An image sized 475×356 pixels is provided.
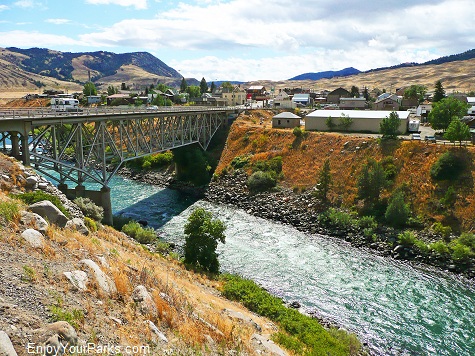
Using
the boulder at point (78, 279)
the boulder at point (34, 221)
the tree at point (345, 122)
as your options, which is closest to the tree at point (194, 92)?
the tree at point (345, 122)

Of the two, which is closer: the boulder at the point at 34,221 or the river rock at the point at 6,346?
the river rock at the point at 6,346

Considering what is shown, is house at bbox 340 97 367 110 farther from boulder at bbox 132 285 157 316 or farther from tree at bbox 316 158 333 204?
boulder at bbox 132 285 157 316

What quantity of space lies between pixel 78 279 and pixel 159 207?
3354cm

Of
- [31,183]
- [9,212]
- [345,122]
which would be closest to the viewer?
[9,212]

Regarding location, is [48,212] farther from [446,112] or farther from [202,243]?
[446,112]

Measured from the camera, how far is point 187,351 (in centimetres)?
1148

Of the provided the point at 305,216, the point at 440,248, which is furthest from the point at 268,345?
the point at 305,216

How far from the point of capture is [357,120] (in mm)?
58125

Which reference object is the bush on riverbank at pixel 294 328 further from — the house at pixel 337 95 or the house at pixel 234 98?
the house at pixel 337 95

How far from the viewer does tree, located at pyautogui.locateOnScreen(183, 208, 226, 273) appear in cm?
2605

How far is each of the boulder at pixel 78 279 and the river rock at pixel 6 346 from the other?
3916mm

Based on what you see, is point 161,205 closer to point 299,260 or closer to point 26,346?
point 299,260

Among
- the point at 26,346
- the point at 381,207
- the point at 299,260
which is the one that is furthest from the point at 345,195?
the point at 26,346

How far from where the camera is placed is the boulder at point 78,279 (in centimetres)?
1231
